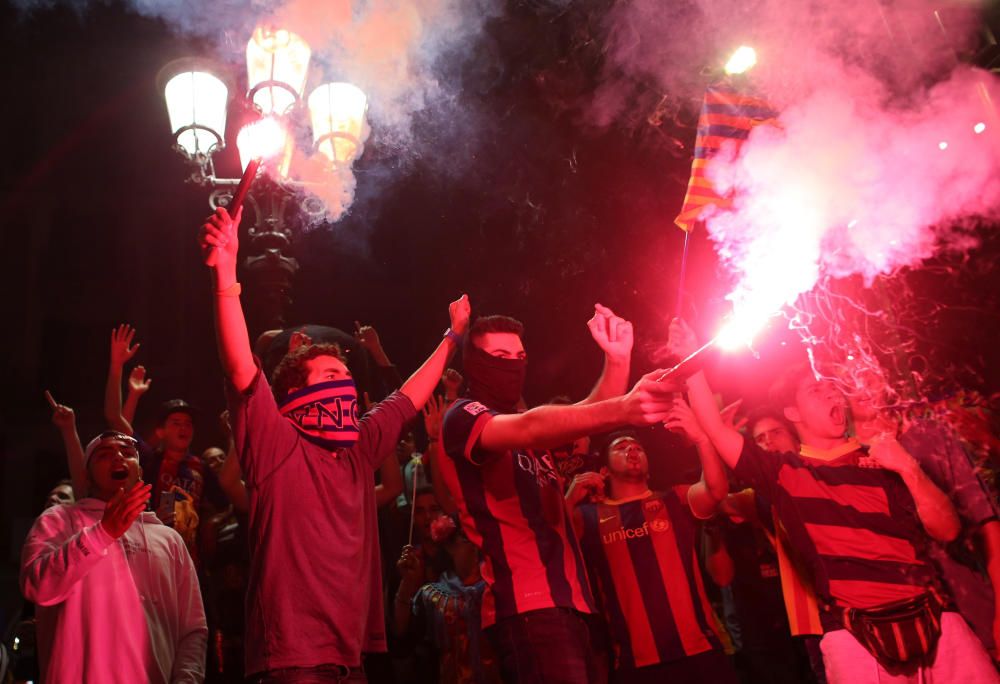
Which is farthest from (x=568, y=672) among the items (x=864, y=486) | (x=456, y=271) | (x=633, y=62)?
(x=456, y=271)

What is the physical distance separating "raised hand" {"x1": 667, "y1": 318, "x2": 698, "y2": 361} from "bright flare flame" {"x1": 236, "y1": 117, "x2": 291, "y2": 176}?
3408mm

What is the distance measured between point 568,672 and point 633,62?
6.54 meters

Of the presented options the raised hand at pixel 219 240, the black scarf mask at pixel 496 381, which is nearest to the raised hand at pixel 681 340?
the black scarf mask at pixel 496 381

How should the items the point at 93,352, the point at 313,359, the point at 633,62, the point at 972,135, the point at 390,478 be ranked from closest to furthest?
the point at 313,359 < the point at 390,478 < the point at 972,135 < the point at 633,62 < the point at 93,352

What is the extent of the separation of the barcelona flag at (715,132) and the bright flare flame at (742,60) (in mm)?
550

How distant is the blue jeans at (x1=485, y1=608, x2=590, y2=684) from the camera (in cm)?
315

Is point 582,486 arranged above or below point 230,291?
below

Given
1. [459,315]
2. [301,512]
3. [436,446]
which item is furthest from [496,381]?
[436,446]

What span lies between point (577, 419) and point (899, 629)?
239 centimetres

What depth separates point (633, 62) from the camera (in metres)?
7.80

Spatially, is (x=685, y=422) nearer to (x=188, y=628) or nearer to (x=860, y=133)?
(x=188, y=628)

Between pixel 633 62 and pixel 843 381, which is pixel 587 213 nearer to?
pixel 633 62

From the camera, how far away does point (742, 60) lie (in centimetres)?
629

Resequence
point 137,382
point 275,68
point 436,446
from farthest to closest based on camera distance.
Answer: point 137,382 < point 275,68 < point 436,446
